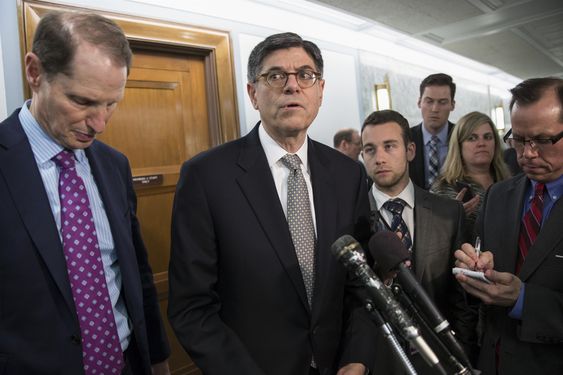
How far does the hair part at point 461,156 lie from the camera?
2674 mm

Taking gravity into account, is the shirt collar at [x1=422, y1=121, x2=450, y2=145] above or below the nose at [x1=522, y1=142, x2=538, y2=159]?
above

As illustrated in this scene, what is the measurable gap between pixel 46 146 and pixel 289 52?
Result: 863mm

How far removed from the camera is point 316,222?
1429 mm

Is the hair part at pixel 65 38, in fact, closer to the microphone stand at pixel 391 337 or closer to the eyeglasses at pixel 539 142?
the microphone stand at pixel 391 337

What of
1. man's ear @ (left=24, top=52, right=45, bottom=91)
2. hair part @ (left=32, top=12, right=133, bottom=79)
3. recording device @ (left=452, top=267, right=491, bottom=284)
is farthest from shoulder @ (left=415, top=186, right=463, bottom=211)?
man's ear @ (left=24, top=52, right=45, bottom=91)

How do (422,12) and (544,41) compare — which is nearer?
(422,12)

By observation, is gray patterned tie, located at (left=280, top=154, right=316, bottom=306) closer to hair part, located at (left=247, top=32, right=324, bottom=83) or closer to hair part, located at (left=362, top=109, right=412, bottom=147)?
hair part, located at (left=247, top=32, right=324, bottom=83)

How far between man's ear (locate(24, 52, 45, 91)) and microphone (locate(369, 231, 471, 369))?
1.09 metres

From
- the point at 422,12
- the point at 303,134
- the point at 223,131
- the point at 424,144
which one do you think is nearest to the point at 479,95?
the point at 422,12

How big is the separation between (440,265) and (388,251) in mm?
888

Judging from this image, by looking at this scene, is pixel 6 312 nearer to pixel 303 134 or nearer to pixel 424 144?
pixel 303 134

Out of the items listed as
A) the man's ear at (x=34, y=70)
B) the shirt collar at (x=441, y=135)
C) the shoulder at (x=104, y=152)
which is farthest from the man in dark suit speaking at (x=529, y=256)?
the shirt collar at (x=441, y=135)

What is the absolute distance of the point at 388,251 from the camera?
1062 millimetres

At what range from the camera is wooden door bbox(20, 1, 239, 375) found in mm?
2867
